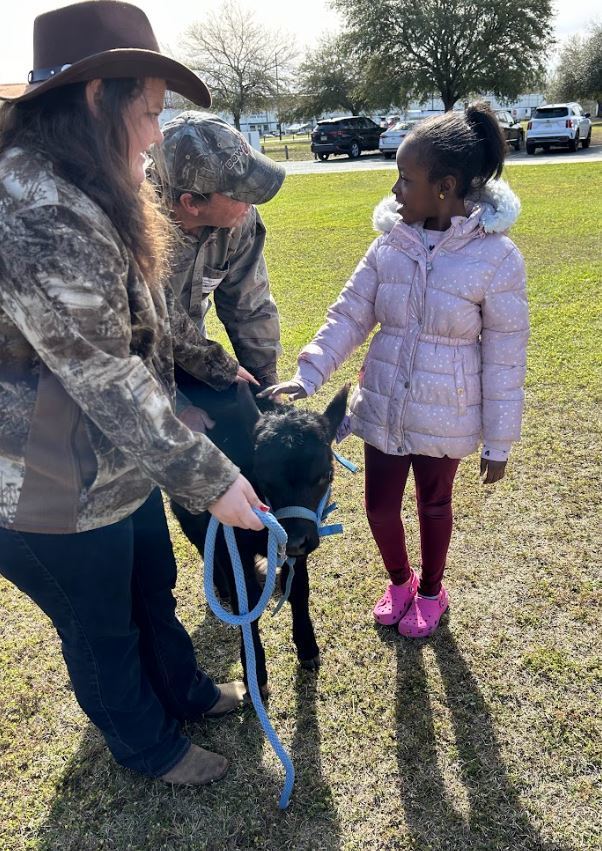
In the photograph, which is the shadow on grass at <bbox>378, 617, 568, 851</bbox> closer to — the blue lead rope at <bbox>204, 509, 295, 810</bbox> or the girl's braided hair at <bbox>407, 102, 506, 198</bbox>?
the blue lead rope at <bbox>204, 509, 295, 810</bbox>

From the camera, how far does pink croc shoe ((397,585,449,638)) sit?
298 centimetres

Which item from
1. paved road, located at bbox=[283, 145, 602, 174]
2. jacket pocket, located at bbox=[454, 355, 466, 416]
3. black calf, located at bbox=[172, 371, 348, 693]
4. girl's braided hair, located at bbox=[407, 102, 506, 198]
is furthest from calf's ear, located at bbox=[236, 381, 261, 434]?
paved road, located at bbox=[283, 145, 602, 174]

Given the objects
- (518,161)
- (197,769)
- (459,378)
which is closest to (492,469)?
(459,378)

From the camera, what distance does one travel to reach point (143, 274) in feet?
5.24

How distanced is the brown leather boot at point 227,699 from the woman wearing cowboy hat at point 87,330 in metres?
0.86

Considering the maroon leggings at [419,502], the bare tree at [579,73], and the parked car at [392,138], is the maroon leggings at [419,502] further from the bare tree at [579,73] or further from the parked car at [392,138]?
the bare tree at [579,73]

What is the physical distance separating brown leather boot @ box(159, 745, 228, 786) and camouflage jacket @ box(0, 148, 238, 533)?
1138 millimetres

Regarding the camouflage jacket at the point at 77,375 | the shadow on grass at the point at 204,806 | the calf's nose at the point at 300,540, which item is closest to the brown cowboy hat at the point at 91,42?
the camouflage jacket at the point at 77,375

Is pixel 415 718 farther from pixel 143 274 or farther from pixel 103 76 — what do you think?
pixel 103 76

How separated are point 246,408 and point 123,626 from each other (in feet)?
3.11

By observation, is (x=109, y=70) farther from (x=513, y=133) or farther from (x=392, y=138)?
(x=513, y=133)

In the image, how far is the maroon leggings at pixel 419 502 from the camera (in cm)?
274

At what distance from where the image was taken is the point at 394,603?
310cm

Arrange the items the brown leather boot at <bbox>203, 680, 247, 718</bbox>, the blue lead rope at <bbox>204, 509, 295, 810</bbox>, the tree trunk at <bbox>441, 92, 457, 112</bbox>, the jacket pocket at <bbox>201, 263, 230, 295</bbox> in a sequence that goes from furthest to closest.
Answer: the tree trunk at <bbox>441, 92, 457, 112</bbox>, the jacket pocket at <bbox>201, 263, 230, 295</bbox>, the brown leather boot at <bbox>203, 680, 247, 718</bbox>, the blue lead rope at <bbox>204, 509, 295, 810</bbox>
